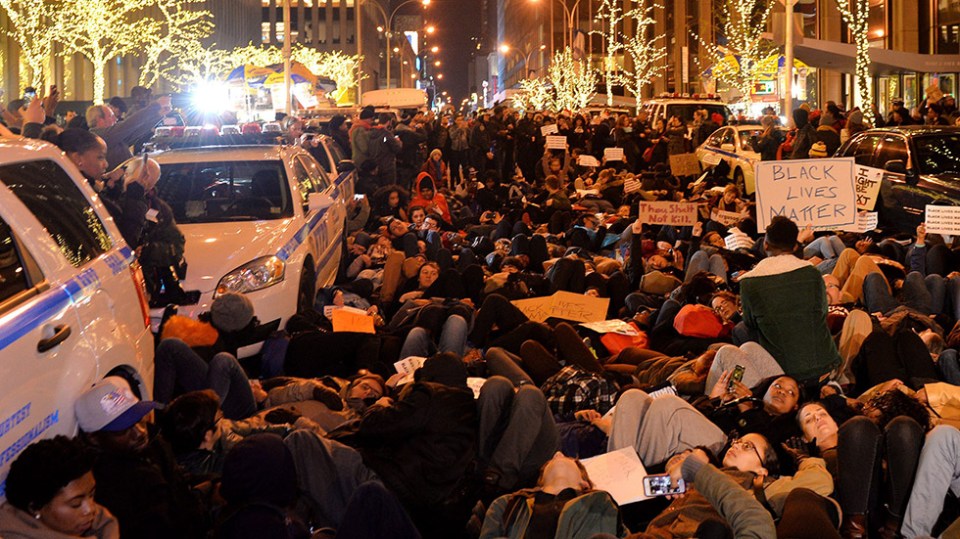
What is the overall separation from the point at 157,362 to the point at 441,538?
7.36ft

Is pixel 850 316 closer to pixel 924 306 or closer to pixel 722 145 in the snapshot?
pixel 924 306

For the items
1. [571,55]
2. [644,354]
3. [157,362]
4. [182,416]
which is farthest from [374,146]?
[571,55]

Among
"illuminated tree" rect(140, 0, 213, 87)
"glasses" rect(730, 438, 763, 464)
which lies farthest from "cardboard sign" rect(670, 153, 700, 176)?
"illuminated tree" rect(140, 0, 213, 87)

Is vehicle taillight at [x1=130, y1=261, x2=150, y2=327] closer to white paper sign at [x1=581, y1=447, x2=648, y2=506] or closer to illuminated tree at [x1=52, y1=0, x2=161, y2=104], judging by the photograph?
white paper sign at [x1=581, y1=447, x2=648, y2=506]

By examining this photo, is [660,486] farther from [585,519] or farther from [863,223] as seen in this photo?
[863,223]

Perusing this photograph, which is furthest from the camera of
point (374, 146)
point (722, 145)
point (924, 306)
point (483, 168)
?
point (483, 168)

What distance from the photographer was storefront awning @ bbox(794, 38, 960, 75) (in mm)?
31953

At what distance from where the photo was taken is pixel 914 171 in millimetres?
15594

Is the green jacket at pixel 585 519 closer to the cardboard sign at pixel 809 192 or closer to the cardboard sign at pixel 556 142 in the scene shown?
the cardboard sign at pixel 809 192

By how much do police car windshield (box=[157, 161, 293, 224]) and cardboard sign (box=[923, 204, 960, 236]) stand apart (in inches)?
227

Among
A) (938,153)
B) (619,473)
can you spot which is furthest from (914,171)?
(619,473)

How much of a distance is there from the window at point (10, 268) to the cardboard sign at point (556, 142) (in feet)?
71.4

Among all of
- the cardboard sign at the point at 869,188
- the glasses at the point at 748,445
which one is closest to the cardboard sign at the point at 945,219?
the cardboard sign at the point at 869,188

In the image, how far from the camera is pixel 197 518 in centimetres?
519
